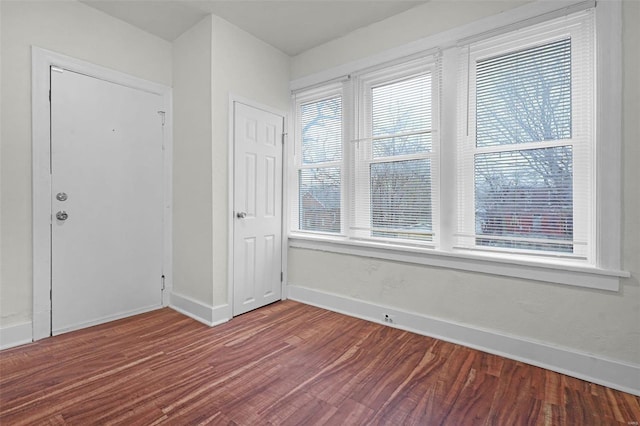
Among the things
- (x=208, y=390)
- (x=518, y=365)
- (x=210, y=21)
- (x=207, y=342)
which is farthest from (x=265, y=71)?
(x=518, y=365)

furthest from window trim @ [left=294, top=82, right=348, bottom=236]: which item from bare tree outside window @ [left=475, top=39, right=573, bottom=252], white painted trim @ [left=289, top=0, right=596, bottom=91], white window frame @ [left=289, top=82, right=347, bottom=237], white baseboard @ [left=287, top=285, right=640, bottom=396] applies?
bare tree outside window @ [left=475, top=39, right=573, bottom=252]

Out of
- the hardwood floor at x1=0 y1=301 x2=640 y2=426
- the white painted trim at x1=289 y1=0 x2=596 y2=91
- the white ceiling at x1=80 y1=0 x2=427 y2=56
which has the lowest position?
the hardwood floor at x1=0 y1=301 x2=640 y2=426

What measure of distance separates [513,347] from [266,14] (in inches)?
128

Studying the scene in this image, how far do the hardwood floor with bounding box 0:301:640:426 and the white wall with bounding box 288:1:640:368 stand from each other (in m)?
0.25

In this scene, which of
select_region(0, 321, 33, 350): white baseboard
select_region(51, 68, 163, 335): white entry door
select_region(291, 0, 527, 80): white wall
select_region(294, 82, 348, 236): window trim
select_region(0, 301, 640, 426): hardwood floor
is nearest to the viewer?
select_region(0, 301, 640, 426): hardwood floor

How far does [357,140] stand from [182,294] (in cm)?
225

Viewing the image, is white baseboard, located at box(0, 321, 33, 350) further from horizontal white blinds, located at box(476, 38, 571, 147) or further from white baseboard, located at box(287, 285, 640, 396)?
horizontal white blinds, located at box(476, 38, 571, 147)

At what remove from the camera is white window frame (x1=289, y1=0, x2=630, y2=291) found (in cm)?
184

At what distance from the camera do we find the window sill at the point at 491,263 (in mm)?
1903

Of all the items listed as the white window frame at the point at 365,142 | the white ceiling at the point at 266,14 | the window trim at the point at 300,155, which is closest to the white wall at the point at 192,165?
the white ceiling at the point at 266,14

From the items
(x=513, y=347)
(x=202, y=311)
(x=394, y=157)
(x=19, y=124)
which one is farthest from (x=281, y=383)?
(x=19, y=124)

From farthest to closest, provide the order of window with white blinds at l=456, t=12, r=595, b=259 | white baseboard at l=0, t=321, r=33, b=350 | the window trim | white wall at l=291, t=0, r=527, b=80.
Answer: the window trim
white wall at l=291, t=0, r=527, b=80
white baseboard at l=0, t=321, r=33, b=350
window with white blinds at l=456, t=12, r=595, b=259

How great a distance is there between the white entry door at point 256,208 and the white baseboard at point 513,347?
2.53 ft

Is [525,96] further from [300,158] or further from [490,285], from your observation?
[300,158]
